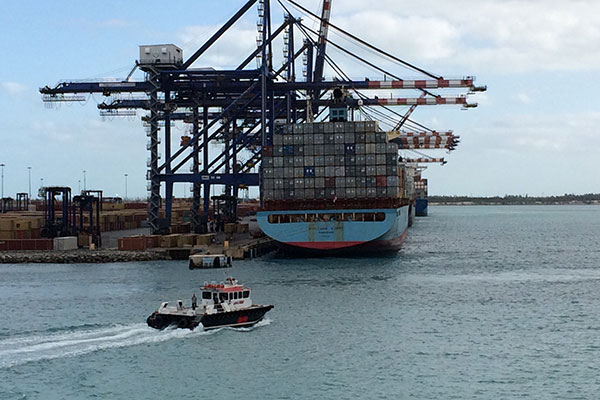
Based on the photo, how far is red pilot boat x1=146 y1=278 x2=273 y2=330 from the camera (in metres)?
42.7

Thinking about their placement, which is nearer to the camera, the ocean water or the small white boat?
the ocean water

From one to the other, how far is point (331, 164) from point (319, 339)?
43.6 metres

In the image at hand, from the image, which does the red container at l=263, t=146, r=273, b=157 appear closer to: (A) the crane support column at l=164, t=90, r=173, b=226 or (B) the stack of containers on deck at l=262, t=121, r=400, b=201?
(B) the stack of containers on deck at l=262, t=121, r=400, b=201

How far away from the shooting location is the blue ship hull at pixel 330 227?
79.4 m

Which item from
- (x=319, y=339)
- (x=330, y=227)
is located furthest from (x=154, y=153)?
(x=319, y=339)

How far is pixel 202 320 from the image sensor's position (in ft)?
140

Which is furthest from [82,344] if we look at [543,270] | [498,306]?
[543,270]

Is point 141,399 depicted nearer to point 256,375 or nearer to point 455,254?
point 256,375

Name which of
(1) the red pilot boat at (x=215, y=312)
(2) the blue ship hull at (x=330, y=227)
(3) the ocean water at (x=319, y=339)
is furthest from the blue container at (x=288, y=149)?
(1) the red pilot boat at (x=215, y=312)

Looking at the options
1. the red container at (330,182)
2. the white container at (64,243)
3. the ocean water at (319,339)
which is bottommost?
the ocean water at (319,339)

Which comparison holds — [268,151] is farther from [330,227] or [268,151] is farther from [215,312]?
[215,312]

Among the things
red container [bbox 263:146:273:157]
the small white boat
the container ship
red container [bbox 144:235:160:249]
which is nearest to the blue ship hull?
the container ship

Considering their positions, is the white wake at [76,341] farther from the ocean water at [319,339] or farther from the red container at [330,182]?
the red container at [330,182]

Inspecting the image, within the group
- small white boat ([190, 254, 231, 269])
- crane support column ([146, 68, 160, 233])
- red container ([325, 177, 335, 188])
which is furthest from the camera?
crane support column ([146, 68, 160, 233])
